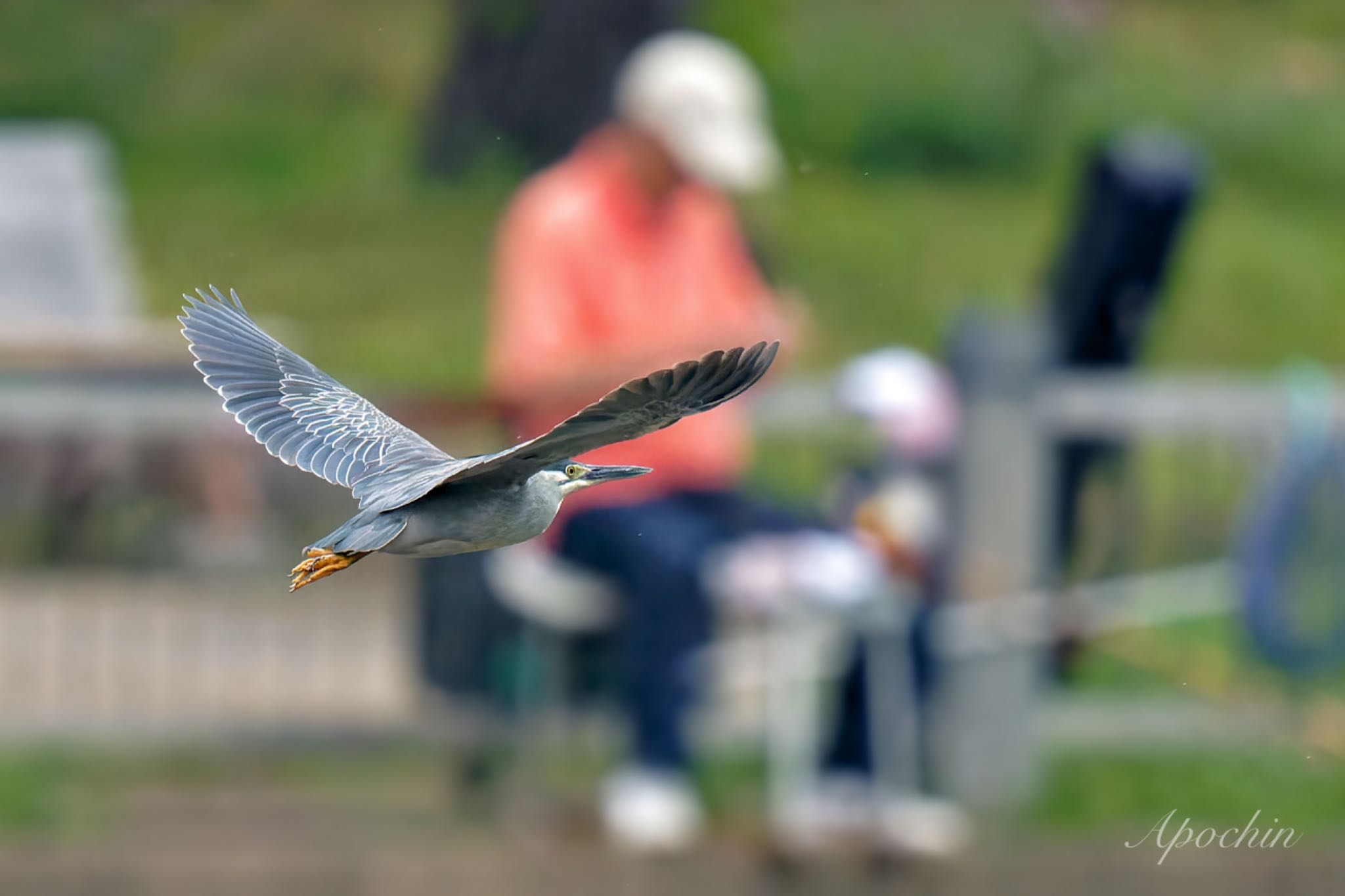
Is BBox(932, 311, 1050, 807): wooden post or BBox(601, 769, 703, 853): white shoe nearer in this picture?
BBox(601, 769, 703, 853): white shoe

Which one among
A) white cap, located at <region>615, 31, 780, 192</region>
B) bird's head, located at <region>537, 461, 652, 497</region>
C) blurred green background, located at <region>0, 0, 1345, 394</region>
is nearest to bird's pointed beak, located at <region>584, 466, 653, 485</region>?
bird's head, located at <region>537, 461, 652, 497</region>

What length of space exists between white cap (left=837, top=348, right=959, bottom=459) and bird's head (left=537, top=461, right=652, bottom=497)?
264 cm

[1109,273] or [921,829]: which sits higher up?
[1109,273]

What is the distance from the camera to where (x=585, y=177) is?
3365 mm

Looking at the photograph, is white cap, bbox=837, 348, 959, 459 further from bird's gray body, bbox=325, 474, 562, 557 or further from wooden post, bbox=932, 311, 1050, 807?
bird's gray body, bbox=325, 474, 562, 557

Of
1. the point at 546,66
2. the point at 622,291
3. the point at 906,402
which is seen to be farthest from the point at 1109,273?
the point at 546,66

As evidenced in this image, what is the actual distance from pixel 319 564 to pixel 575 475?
0.11 m

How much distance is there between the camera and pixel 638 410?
2.73 feet

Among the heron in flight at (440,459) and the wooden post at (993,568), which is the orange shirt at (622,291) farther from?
the heron in flight at (440,459)

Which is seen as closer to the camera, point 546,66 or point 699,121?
point 699,121

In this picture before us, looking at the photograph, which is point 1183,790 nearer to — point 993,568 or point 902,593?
point 993,568

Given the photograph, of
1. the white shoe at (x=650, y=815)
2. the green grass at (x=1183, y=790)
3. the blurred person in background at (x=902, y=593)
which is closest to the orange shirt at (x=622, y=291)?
the blurred person in background at (x=902, y=593)
